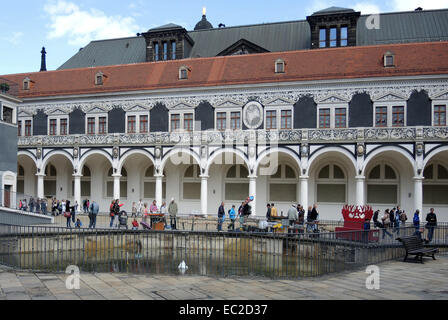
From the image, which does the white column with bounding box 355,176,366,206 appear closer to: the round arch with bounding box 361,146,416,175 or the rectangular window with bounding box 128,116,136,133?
the round arch with bounding box 361,146,416,175

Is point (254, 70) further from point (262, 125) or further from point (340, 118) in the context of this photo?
point (340, 118)

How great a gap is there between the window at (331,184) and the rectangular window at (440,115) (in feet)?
21.9

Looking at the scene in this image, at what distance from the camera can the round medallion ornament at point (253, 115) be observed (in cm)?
2933

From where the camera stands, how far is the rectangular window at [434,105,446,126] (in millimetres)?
26281

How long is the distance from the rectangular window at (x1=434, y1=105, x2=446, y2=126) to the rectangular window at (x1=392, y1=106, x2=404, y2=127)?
75.3 inches

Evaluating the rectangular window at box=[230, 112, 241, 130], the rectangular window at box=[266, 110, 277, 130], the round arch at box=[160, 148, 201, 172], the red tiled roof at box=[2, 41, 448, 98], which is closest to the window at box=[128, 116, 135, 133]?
the red tiled roof at box=[2, 41, 448, 98]

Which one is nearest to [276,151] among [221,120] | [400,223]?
[221,120]

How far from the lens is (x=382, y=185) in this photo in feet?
95.3

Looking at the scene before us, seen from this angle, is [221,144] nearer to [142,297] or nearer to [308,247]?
[308,247]

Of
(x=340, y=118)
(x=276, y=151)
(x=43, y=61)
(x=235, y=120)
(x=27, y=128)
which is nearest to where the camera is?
(x=340, y=118)

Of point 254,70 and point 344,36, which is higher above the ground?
point 344,36

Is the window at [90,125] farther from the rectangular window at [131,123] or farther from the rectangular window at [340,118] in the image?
the rectangular window at [340,118]

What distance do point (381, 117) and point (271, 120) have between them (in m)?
6.96

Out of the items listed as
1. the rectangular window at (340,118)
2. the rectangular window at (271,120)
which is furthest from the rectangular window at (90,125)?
the rectangular window at (340,118)
